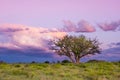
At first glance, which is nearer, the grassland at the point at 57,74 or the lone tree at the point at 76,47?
the grassland at the point at 57,74

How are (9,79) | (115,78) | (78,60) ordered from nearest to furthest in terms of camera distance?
(9,79) < (115,78) < (78,60)

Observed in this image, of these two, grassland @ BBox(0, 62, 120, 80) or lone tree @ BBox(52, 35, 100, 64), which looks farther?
lone tree @ BBox(52, 35, 100, 64)

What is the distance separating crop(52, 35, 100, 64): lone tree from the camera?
2891 inches

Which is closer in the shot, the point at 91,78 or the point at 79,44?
the point at 91,78

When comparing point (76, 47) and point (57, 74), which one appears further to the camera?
point (76, 47)

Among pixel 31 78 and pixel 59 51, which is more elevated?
pixel 59 51

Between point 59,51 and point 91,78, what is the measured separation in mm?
48964

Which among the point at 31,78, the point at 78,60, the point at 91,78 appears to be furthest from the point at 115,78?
the point at 78,60

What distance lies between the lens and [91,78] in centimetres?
2597

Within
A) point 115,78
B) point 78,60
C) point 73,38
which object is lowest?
point 115,78

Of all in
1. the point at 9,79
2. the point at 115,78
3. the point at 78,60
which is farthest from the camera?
the point at 78,60

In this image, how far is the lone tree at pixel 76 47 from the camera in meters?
73.4

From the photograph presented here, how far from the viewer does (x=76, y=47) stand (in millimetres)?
73562

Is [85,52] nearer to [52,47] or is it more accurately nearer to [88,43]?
[88,43]
